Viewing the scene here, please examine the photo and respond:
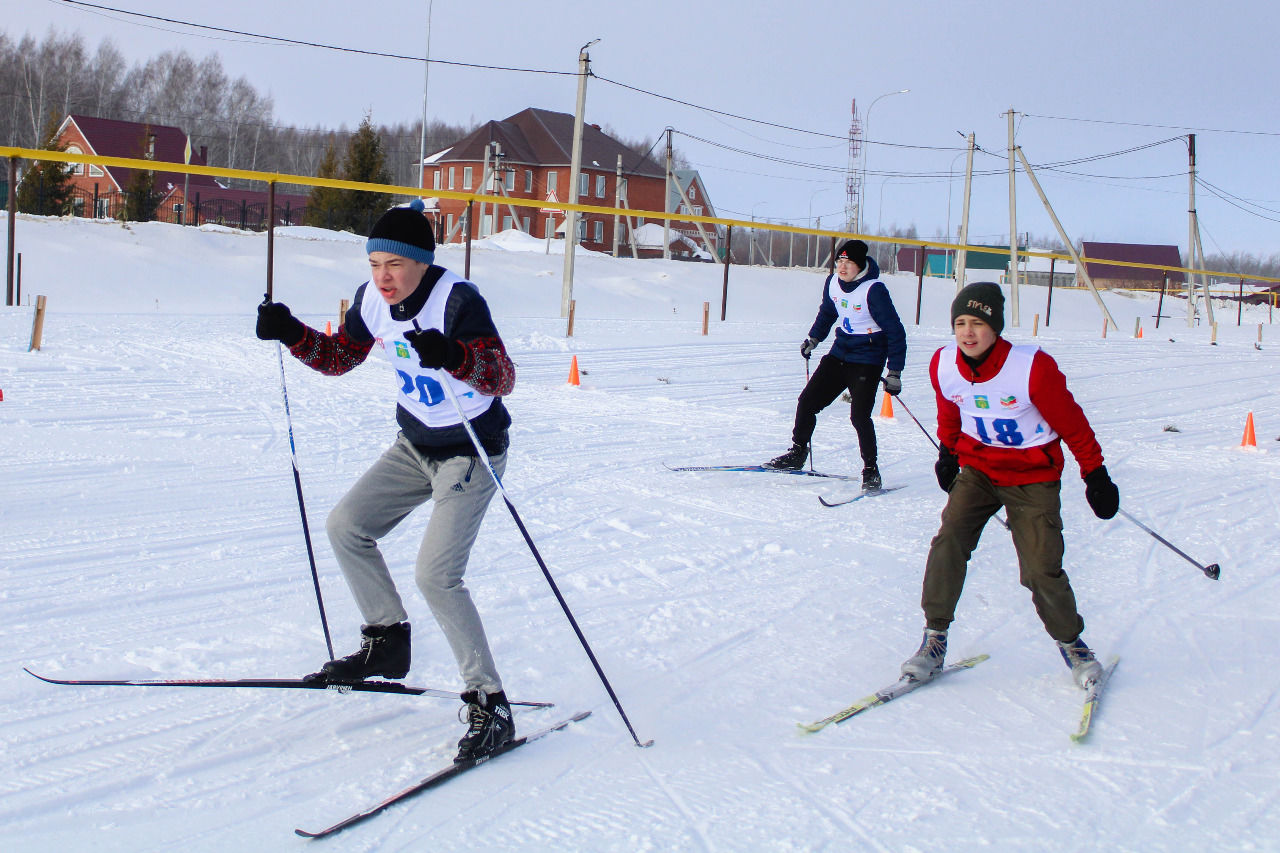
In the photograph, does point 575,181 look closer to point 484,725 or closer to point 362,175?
point 362,175

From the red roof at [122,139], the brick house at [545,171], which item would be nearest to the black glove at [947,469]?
the brick house at [545,171]

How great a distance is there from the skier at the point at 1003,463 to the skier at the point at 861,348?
335 centimetres

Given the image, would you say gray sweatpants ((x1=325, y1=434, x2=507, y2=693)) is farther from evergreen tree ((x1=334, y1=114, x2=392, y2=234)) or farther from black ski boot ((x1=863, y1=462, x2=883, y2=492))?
evergreen tree ((x1=334, y1=114, x2=392, y2=234))

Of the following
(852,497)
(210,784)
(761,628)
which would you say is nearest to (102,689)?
(210,784)

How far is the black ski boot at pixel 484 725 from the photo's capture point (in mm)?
3223

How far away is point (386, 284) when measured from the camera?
128 inches

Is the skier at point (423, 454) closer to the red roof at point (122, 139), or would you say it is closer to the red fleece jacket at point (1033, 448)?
the red fleece jacket at point (1033, 448)

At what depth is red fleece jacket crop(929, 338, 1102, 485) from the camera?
3822mm

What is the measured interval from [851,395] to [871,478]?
0.62 m

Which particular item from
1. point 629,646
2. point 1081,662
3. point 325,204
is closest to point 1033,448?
point 1081,662

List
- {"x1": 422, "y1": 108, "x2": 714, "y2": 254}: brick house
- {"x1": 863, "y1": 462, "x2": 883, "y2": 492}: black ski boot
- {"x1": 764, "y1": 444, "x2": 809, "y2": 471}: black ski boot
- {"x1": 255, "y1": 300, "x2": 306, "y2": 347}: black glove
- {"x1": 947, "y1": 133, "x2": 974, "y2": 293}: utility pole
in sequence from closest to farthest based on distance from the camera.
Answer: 1. {"x1": 255, "y1": 300, "x2": 306, "y2": 347}: black glove
2. {"x1": 863, "y1": 462, "x2": 883, "y2": 492}: black ski boot
3. {"x1": 764, "y1": 444, "x2": 809, "y2": 471}: black ski boot
4. {"x1": 947, "y1": 133, "x2": 974, "y2": 293}: utility pole
5. {"x1": 422, "y1": 108, "x2": 714, "y2": 254}: brick house

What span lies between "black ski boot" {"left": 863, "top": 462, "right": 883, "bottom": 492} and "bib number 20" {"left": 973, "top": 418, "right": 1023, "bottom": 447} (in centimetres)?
369

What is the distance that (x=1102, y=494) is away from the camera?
380cm

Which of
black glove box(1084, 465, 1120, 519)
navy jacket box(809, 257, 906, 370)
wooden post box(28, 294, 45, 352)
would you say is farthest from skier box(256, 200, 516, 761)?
wooden post box(28, 294, 45, 352)
